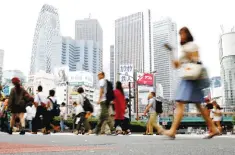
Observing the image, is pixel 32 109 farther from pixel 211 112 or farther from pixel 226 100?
pixel 226 100

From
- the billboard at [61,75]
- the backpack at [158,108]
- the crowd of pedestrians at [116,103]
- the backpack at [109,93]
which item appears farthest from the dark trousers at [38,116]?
the billboard at [61,75]

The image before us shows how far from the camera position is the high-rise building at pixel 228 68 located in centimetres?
15625

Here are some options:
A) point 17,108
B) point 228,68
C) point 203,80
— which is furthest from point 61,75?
point 203,80

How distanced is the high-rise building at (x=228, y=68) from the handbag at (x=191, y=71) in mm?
153467

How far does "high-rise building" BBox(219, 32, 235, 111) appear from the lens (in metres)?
156

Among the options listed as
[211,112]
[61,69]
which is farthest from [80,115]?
[61,69]

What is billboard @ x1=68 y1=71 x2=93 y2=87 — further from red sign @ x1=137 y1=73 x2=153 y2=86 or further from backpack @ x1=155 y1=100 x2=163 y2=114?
backpack @ x1=155 y1=100 x2=163 y2=114

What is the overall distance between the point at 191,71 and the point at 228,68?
542ft

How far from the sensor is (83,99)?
11.1 meters

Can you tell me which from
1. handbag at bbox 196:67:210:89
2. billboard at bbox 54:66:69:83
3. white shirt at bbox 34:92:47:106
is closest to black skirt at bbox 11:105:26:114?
white shirt at bbox 34:92:47:106

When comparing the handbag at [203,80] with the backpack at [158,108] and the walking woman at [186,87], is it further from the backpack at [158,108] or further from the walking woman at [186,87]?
the backpack at [158,108]

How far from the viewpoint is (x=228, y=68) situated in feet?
533

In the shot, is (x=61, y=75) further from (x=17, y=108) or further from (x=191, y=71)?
(x=191, y=71)

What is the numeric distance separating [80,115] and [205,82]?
669 centimetres
